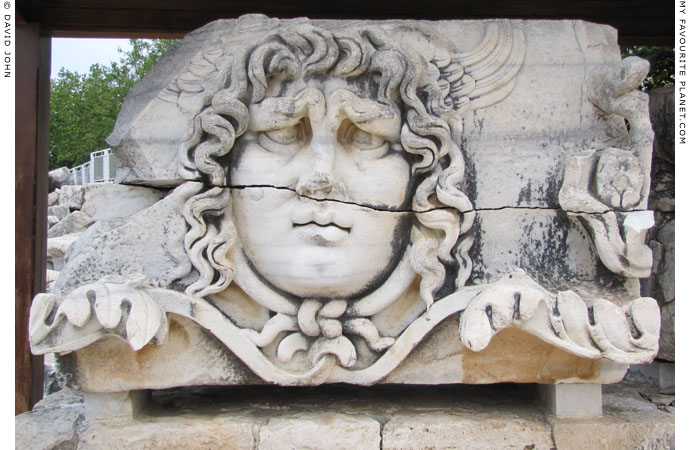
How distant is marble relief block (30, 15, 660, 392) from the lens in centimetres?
199

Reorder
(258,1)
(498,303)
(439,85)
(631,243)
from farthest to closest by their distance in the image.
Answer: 1. (258,1)
2. (439,85)
3. (631,243)
4. (498,303)

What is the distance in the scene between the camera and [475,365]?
207 centimetres

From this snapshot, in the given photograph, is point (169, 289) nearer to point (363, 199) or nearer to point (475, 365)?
point (363, 199)

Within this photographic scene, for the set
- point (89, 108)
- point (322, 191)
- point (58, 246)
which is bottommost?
point (58, 246)

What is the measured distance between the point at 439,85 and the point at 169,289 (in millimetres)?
1120

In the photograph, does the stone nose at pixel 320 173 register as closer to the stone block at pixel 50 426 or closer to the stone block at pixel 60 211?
the stone block at pixel 50 426

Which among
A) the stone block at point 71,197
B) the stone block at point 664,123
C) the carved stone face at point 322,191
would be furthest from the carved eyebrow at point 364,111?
the stone block at point 71,197

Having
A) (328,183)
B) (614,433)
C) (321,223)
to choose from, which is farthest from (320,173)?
(614,433)

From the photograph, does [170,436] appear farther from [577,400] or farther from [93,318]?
[577,400]

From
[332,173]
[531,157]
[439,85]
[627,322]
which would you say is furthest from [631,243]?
[332,173]

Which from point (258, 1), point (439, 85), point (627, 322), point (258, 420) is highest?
point (258, 1)

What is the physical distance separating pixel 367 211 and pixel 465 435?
0.80m

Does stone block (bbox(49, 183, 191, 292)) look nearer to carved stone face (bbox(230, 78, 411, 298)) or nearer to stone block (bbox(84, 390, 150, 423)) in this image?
carved stone face (bbox(230, 78, 411, 298))

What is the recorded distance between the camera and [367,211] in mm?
2027
